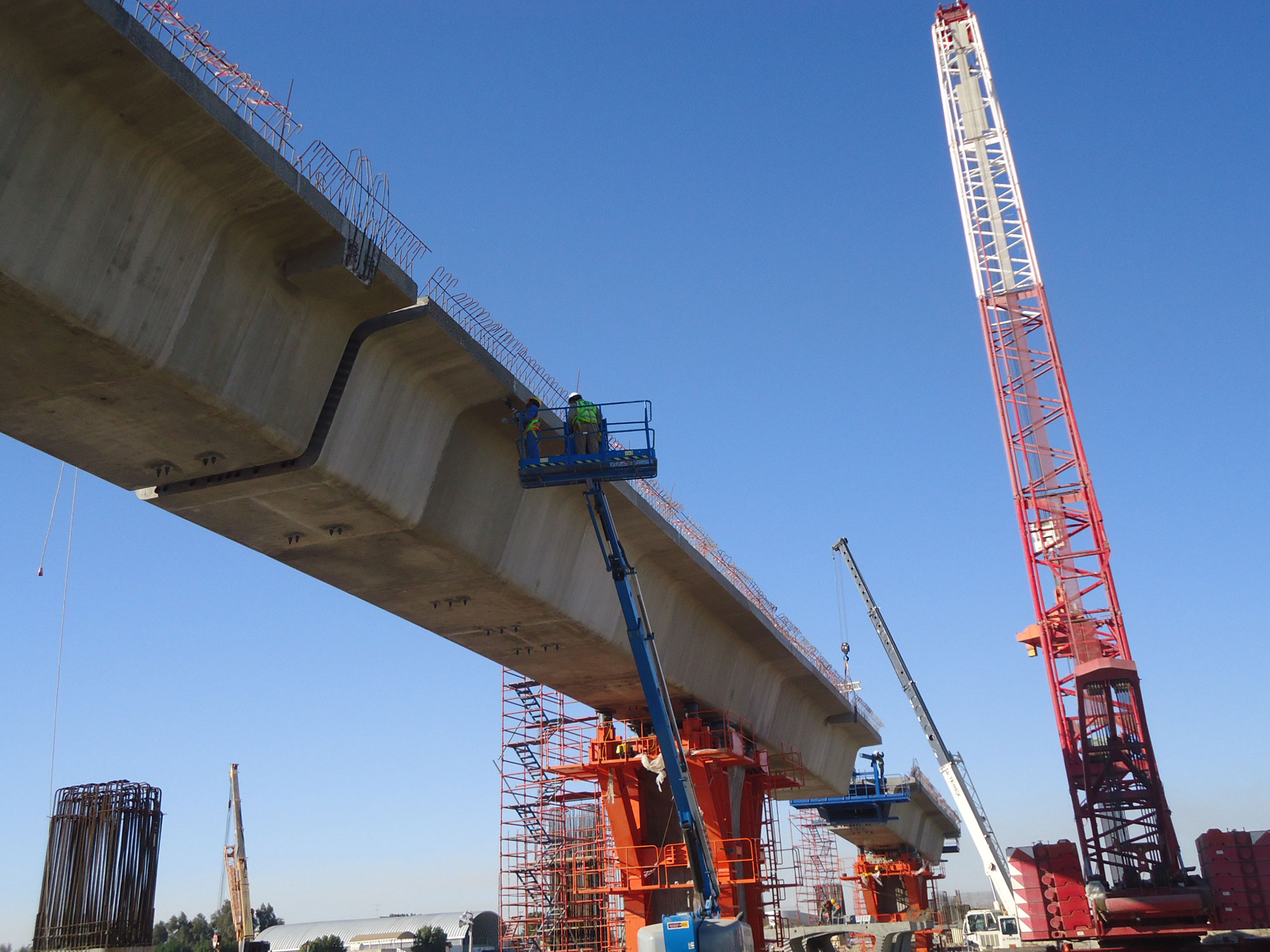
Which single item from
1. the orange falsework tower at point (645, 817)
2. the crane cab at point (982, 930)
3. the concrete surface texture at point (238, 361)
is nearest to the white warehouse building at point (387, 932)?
the crane cab at point (982, 930)

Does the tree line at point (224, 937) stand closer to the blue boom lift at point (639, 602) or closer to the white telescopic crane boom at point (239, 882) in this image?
the white telescopic crane boom at point (239, 882)

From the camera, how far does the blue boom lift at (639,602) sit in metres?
19.0

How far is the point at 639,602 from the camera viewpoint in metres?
21.6

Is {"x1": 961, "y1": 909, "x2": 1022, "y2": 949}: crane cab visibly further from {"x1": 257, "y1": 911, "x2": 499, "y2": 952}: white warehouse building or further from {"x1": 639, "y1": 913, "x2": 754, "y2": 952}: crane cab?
{"x1": 257, "y1": 911, "x2": 499, "y2": 952}: white warehouse building

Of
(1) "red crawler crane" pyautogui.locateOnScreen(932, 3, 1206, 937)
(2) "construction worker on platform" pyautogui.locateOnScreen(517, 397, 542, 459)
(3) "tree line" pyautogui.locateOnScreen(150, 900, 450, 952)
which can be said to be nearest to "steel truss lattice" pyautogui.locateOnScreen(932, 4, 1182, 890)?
(1) "red crawler crane" pyautogui.locateOnScreen(932, 3, 1206, 937)

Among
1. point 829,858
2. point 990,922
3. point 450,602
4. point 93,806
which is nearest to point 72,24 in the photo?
point 450,602

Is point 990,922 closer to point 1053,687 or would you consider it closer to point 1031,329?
point 1053,687

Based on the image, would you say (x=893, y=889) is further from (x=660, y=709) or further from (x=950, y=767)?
(x=660, y=709)

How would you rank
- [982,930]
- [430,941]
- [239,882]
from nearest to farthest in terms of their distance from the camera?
1. [239,882]
2. [982,930]
3. [430,941]

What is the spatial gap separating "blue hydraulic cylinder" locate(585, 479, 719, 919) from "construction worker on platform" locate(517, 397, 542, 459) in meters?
2.34

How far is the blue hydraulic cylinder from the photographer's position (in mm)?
21031

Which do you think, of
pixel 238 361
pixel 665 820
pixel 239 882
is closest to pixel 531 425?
pixel 238 361

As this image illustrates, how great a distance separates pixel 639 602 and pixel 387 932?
8973 cm

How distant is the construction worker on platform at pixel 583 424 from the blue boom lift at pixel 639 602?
2 cm
